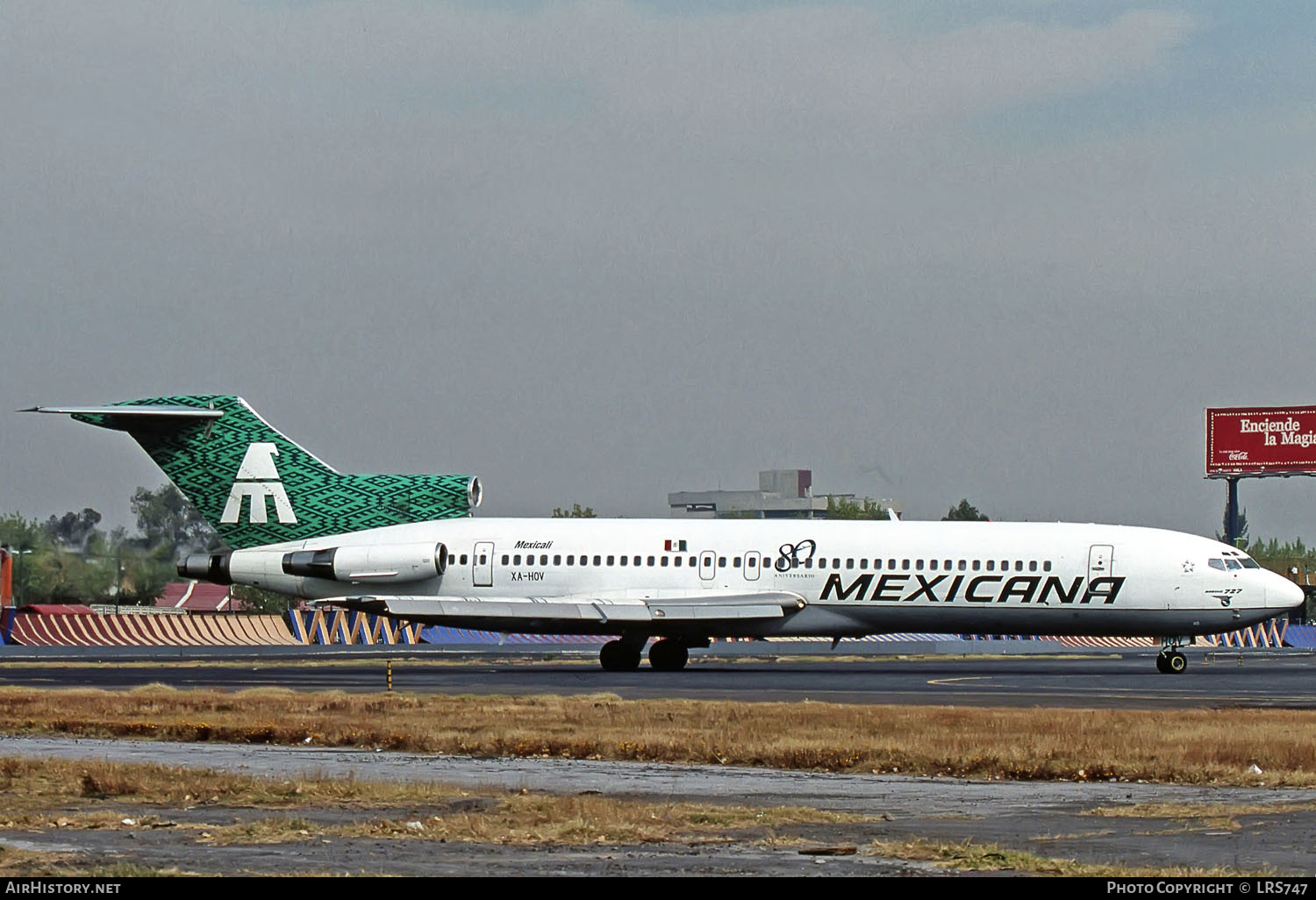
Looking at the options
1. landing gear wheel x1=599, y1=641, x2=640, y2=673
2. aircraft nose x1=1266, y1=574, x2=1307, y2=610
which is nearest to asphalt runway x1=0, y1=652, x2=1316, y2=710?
landing gear wheel x1=599, y1=641, x2=640, y2=673

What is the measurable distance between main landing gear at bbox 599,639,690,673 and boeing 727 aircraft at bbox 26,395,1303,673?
0.14 feet

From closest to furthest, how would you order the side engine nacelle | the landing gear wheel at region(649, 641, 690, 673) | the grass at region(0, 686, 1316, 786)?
1. the grass at region(0, 686, 1316, 786)
2. the landing gear wheel at region(649, 641, 690, 673)
3. the side engine nacelle

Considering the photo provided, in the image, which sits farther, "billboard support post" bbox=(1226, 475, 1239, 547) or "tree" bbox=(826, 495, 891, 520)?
"tree" bbox=(826, 495, 891, 520)

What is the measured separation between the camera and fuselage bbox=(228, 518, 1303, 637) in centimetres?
4653

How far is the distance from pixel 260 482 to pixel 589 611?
1115cm

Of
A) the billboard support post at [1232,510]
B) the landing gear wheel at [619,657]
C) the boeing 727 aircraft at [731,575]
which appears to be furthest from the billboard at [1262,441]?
the landing gear wheel at [619,657]

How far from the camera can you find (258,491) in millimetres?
52125

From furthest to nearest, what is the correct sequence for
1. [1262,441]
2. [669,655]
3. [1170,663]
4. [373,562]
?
1. [1262,441]
2. [373,562]
3. [669,655]
4. [1170,663]

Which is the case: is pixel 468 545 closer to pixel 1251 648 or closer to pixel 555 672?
pixel 555 672

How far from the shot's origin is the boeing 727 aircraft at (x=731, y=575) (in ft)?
→ 153

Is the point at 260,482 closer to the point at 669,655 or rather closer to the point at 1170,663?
the point at 669,655

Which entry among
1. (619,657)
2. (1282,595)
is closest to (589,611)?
(619,657)

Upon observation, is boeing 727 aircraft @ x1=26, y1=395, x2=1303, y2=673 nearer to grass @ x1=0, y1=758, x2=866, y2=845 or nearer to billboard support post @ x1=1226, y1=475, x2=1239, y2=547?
grass @ x1=0, y1=758, x2=866, y2=845
